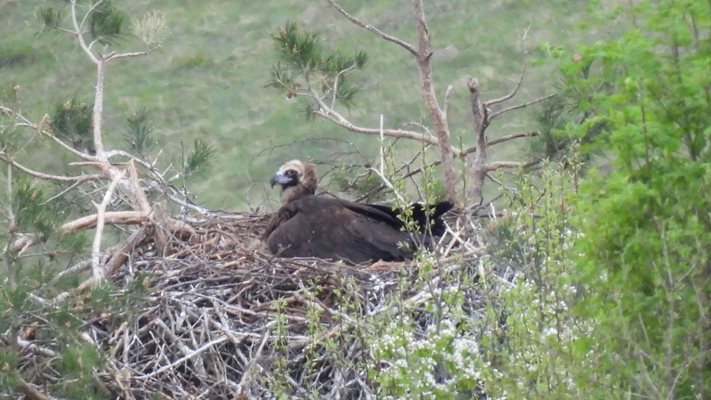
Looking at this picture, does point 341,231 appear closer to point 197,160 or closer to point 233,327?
point 197,160

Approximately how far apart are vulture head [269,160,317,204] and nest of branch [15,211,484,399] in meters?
2.06

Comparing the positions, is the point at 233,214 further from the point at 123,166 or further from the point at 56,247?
the point at 56,247

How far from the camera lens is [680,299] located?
18.8ft

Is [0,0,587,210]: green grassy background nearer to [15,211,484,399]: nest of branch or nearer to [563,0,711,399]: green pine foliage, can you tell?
[15,211,484,399]: nest of branch

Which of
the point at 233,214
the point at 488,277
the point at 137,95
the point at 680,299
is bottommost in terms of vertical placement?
the point at 137,95

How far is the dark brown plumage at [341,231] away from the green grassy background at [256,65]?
14519 mm

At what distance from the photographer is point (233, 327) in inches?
323

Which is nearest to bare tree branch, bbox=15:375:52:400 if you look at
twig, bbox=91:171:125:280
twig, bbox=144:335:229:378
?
twig, bbox=144:335:229:378

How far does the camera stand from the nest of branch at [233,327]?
7676mm

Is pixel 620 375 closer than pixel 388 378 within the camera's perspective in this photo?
Yes

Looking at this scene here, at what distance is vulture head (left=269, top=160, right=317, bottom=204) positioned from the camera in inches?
440

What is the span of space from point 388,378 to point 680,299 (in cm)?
119

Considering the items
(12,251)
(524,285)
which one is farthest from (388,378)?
(12,251)

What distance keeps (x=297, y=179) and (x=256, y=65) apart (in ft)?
60.1
